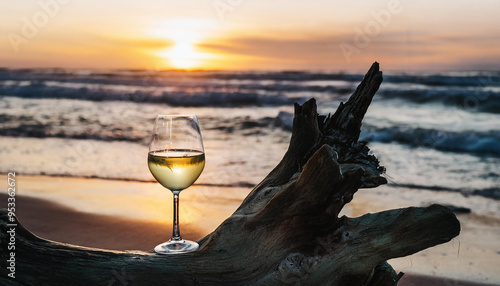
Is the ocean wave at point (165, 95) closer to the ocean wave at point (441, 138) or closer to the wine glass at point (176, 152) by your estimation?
the ocean wave at point (441, 138)

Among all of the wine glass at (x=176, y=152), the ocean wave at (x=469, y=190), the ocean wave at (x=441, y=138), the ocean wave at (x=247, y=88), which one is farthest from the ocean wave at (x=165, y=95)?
the wine glass at (x=176, y=152)

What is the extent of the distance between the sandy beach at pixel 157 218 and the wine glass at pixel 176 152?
2.25 metres

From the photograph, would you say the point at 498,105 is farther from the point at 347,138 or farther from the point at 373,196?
the point at 347,138

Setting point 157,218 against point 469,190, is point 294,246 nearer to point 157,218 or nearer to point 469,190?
point 157,218

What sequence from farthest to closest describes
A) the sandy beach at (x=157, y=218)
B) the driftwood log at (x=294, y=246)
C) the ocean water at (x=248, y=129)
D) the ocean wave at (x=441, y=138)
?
the ocean wave at (x=441, y=138) → the ocean water at (x=248, y=129) → the sandy beach at (x=157, y=218) → the driftwood log at (x=294, y=246)

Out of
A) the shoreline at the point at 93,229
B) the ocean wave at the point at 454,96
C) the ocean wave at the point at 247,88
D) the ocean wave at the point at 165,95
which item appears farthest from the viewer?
the ocean wave at the point at 165,95

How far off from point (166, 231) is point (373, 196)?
104 inches

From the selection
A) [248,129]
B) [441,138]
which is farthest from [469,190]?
[248,129]

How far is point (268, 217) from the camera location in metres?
2.38

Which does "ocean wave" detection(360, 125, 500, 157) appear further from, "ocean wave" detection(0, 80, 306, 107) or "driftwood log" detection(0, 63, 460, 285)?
"ocean wave" detection(0, 80, 306, 107)

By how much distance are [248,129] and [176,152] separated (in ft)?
33.9

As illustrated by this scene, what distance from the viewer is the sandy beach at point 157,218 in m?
4.35

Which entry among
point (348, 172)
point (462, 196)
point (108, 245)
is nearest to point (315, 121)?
point (348, 172)

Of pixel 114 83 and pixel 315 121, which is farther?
pixel 114 83
